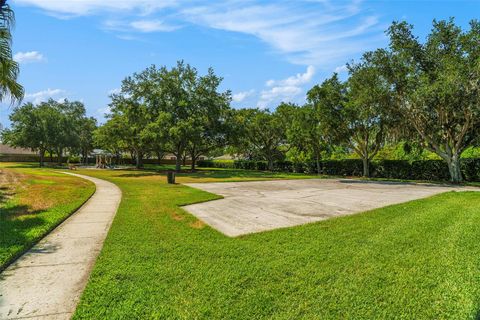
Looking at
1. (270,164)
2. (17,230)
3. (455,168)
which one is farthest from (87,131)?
(17,230)

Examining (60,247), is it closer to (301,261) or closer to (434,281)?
(301,261)

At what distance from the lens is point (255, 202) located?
1040 cm

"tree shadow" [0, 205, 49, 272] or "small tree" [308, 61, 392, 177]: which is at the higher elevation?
"small tree" [308, 61, 392, 177]

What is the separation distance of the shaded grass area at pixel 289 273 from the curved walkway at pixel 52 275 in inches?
A: 7.6

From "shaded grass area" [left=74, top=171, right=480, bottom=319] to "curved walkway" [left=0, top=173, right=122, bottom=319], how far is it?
192 millimetres

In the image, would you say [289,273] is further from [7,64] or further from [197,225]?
[7,64]

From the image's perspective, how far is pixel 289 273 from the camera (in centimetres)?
399

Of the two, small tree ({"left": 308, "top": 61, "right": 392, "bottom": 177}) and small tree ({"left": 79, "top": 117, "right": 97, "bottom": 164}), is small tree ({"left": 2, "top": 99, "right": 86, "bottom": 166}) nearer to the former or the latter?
small tree ({"left": 79, "top": 117, "right": 97, "bottom": 164})

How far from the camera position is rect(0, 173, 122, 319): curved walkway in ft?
10.3

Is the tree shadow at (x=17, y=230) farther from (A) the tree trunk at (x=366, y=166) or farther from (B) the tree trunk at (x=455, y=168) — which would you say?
(A) the tree trunk at (x=366, y=166)

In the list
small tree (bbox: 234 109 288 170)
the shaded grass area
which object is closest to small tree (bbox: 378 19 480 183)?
the shaded grass area

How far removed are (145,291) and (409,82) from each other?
778 inches

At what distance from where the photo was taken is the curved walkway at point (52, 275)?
3.13 m

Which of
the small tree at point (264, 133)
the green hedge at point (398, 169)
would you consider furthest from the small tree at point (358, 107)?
the small tree at point (264, 133)
